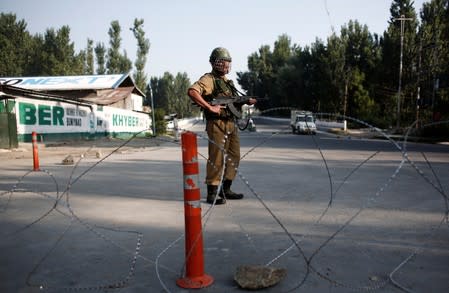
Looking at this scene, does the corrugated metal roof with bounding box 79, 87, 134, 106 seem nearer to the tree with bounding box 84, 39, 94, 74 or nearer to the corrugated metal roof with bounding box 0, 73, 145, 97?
the corrugated metal roof with bounding box 0, 73, 145, 97

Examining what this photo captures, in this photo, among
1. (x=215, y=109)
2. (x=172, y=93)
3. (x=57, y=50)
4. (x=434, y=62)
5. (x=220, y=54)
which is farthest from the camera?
(x=172, y=93)

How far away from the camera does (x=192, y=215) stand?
239 centimetres

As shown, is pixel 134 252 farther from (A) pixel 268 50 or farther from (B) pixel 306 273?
(A) pixel 268 50

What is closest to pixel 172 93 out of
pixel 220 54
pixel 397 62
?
pixel 397 62

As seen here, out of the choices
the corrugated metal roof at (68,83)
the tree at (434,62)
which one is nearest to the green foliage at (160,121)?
the corrugated metal roof at (68,83)

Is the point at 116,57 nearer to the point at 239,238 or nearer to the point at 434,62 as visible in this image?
the point at 434,62

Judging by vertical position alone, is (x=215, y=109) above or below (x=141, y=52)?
below

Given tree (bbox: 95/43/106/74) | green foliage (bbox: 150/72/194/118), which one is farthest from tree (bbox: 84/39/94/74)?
green foliage (bbox: 150/72/194/118)

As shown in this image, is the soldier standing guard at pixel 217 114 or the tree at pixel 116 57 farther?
the tree at pixel 116 57

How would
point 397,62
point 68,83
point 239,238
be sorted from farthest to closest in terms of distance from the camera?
1. point 397,62
2. point 68,83
3. point 239,238

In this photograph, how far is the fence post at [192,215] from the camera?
2385 mm

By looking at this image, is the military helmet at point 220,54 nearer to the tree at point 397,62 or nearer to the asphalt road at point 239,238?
the asphalt road at point 239,238

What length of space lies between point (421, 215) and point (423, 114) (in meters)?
28.5

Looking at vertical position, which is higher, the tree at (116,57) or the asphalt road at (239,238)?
the tree at (116,57)
